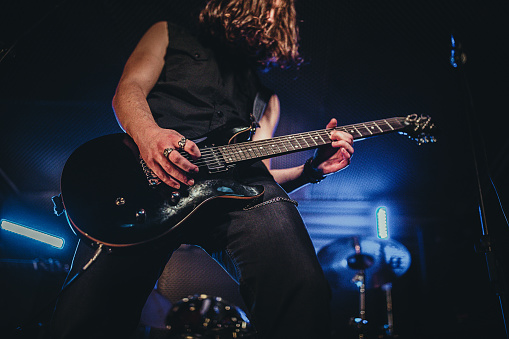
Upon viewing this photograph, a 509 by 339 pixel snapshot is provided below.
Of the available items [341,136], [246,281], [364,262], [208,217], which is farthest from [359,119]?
[246,281]

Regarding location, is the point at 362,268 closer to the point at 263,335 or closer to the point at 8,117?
the point at 263,335

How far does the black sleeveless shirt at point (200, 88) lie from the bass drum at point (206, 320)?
220 centimetres

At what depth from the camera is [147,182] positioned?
1.21 m

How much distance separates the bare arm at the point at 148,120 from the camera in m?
1.17

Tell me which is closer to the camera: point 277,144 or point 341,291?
point 277,144

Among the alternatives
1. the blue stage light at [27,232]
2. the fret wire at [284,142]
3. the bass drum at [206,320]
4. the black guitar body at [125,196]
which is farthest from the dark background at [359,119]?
the bass drum at [206,320]

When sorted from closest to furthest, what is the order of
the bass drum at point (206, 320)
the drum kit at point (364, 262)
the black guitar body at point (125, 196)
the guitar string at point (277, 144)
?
1. the black guitar body at point (125, 196)
2. the guitar string at point (277, 144)
3. the bass drum at point (206, 320)
4. the drum kit at point (364, 262)

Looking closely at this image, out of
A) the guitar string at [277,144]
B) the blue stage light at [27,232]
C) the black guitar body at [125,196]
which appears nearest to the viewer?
the black guitar body at [125,196]

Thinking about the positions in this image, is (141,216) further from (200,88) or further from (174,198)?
(200,88)

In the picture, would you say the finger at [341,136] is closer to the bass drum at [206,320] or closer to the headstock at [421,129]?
the headstock at [421,129]

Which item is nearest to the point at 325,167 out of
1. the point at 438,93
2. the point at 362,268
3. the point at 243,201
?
the point at 243,201

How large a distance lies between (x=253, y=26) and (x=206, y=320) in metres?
2.65

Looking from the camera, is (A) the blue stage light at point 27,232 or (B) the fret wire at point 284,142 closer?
(B) the fret wire at point 284,142

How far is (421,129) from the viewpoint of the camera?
2057 mm
